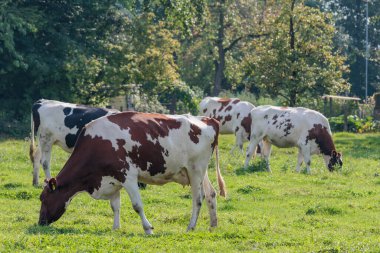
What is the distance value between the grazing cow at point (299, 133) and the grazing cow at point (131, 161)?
33.3ft

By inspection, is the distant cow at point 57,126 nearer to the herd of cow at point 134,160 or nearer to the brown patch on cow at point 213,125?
the brown patch on cow at point 213,125

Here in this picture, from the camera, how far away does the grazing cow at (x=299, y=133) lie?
24047 mm

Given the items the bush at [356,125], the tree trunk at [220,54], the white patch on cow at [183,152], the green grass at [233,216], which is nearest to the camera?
the green grass at [233,216]

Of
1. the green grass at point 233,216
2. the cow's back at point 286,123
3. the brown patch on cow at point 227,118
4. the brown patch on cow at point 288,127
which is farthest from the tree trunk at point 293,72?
the brown patch on cow at point 288,127

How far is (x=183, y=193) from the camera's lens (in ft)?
60.3

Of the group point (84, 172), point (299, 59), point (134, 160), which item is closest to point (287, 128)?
point (134, 160)

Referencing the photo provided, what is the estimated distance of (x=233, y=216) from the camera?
1520 cm

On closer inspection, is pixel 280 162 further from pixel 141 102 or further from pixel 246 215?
pixel 141 102

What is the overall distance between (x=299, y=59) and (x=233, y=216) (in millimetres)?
26136

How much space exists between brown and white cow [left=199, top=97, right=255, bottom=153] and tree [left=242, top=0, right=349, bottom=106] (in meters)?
6.90

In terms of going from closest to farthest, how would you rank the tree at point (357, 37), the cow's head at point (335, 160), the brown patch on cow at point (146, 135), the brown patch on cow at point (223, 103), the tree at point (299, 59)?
the brown patch on cow at point (146, 135) → the cow's head at point (335, 160) → the brown patch on cow at point (223, 103) → the tree at point (299, 59) → the tree at point (357, 37)

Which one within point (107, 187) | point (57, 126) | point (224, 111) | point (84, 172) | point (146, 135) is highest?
point (146, 135)

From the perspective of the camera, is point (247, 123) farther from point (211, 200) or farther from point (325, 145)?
point (211, 200)

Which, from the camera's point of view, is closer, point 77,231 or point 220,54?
point 77,231
